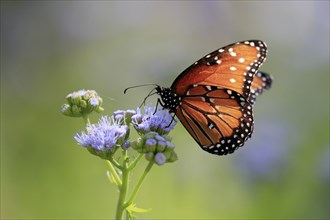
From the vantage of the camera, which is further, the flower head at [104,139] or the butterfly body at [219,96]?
the butterfly body at [219,96]

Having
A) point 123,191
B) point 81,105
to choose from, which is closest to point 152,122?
point 81,105

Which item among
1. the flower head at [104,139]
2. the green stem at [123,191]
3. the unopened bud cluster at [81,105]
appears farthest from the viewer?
the unopened bud cluster at [81,105]

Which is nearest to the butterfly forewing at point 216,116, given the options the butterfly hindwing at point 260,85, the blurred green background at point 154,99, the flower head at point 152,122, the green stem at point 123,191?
the flower head at point 152,122

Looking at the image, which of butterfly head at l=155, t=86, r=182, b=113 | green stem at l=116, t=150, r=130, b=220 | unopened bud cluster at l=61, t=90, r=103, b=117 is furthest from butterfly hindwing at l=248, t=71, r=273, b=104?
green stem at l=116, t=150, r=130, b=220

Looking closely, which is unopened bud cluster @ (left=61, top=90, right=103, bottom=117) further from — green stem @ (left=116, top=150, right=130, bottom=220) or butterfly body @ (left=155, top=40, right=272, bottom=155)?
green stem @ (left=116, top=150, right=130, bottom=220)

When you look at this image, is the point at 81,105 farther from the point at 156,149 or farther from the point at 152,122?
the point at 156,149

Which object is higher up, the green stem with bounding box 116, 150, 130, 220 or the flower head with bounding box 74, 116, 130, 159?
the flower head with bounding box 74, 116, 130, 159

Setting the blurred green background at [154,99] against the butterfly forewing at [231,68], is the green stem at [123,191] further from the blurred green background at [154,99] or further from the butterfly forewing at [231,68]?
the blurred green background at [154,99]
